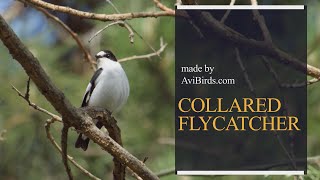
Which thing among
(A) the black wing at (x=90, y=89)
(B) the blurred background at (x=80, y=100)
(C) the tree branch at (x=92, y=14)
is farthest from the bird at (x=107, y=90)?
(B) the blurred background at (x=80, y=100)

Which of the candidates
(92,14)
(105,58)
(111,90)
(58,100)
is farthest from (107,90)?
(58,100)

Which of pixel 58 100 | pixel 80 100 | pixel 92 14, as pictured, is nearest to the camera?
pixel 58 100

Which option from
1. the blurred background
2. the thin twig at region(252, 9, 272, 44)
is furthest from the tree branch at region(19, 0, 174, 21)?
the blurred background

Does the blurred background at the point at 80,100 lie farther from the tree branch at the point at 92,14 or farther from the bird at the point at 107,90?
the tree branch at the point at 92,14

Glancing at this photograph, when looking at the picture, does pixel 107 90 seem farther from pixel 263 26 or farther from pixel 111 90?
pixel 263 26

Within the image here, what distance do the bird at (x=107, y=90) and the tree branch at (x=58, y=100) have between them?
1.42 feet

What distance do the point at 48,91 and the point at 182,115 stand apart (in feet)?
1.58

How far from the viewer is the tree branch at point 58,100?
794 mm

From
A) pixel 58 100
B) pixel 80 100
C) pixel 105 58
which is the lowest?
pixel 58 100

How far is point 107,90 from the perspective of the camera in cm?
141

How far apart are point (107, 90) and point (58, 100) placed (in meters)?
0.57

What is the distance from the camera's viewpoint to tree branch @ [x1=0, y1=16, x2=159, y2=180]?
0.79 meters

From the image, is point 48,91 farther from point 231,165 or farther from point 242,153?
point 242,153

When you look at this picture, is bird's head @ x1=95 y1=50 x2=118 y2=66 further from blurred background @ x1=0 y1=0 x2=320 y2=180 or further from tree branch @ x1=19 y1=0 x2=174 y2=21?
blurred background @ x1=0 y1=0 x2=320 y2=180
